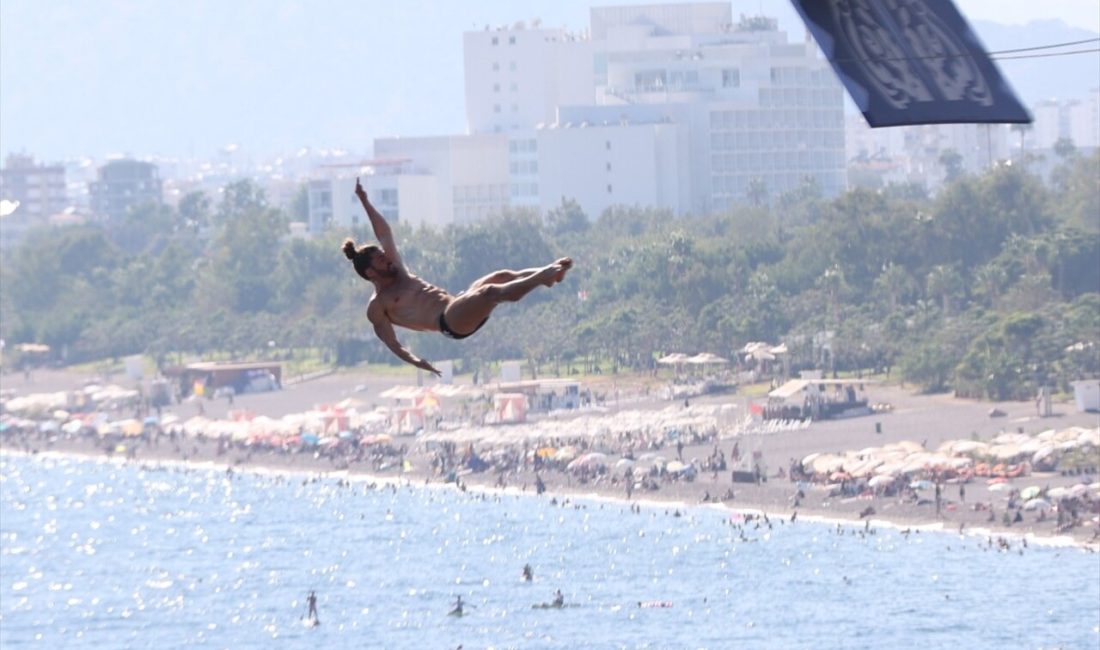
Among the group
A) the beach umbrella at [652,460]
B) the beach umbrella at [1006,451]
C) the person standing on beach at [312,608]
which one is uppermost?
the beach umbrella at [1006,451]

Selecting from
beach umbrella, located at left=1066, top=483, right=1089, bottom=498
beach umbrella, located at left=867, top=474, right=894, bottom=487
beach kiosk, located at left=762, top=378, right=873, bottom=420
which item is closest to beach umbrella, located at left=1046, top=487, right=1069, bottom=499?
beach umbrella, located at left=1066, top=483, right=1089, bottom=498

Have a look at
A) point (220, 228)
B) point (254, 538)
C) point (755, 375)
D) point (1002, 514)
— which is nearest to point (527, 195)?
point (220, 228)

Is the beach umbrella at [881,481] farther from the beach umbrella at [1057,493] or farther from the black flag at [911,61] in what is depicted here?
the black flag at [911,61]

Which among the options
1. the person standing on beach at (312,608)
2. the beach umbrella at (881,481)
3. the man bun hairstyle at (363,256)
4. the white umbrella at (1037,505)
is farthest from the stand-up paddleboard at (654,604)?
the man bun hairstyle at (363,256)

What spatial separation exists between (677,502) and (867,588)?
15307 mm

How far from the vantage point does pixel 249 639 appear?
57.8 metres

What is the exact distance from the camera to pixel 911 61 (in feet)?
59.5

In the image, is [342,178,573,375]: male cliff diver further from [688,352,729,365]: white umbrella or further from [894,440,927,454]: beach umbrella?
[688,352,729,365]: white umbrella

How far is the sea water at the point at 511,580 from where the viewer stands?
56.0m

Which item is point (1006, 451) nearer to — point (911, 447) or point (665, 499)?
point (911, 447)

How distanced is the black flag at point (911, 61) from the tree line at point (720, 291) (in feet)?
215

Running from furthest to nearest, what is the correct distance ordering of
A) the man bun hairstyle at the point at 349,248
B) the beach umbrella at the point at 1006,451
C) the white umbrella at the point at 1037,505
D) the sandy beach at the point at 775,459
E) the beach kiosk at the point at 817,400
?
the beach kiosk at the point at 817,400 → the beach umbrella at the point at 1006,451 → the sandy beach at the point at 775,459 → the white umbrella at the point at 1037,505 → the man bun hairstyle at the point at 349,248

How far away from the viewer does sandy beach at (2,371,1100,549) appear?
66894mm

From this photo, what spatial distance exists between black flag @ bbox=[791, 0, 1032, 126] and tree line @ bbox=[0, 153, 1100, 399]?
65.6 m
